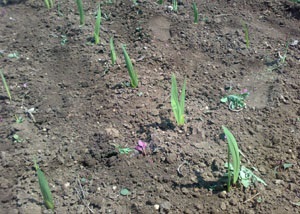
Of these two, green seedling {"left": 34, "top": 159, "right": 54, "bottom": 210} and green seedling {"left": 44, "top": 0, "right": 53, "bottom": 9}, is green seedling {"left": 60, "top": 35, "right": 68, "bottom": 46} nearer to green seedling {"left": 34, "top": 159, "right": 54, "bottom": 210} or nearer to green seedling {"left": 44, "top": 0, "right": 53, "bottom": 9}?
green seedling {"left": 44, "top": 0, "right": 53, "bottom": 9}

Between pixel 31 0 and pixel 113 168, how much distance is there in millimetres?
2166

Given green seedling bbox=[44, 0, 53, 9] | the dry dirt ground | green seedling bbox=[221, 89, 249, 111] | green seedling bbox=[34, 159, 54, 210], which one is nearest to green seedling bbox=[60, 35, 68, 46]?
the dry dirt ground

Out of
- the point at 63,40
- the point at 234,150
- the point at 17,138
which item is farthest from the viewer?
the point at 63,40

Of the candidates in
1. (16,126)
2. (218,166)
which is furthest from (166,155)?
(16,126)

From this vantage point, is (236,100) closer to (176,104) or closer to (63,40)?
(176,104)

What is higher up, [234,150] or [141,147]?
[234,150]

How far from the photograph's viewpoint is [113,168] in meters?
2.01

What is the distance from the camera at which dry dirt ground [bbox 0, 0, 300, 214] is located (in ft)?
6.17

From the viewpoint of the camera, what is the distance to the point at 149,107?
7.61 feet

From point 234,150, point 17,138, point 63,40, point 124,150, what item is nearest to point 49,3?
point 63,40

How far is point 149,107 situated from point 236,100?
54 cm

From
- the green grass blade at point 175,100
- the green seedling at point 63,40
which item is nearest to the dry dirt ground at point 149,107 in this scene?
the green seedling at point 63,40

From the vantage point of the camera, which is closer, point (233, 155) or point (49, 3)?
point (233, 155)

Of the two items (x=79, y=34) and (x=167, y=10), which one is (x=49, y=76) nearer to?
(x=79, y=34)
